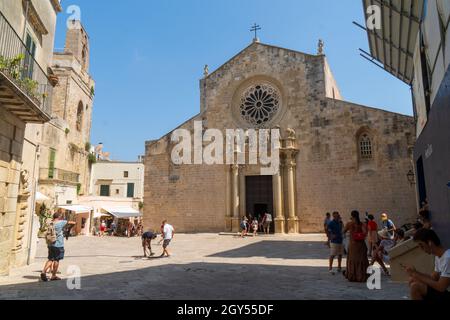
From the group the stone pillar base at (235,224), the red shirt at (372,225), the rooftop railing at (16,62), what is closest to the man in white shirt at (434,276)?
the red shirt at (372,225)

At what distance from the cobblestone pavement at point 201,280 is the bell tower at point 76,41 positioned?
892 inches

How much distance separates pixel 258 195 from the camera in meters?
20.2

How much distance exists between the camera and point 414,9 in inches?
352

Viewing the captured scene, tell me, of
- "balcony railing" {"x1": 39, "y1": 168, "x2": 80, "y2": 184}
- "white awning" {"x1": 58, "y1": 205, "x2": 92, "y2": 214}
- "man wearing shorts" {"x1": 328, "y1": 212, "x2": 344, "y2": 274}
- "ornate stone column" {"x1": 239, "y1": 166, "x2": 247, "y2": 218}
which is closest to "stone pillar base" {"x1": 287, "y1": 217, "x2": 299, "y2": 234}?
"ornate stone column" {"x1": 239, "y1": 166, "x2": 247, "y2": 218}

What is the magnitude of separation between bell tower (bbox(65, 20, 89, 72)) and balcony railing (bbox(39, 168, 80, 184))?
1017cm

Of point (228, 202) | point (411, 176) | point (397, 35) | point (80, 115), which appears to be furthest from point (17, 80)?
point (80, 115)

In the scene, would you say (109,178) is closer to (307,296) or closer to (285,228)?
(285,228)

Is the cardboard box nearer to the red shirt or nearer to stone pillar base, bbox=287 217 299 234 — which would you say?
the red shirt

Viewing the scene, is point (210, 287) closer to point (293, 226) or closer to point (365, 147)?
point (293, 226)

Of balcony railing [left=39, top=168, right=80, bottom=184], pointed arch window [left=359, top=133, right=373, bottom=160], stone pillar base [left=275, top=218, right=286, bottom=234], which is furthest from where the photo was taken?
balcony railing [left=39, top=168, right=80, bottom=184]

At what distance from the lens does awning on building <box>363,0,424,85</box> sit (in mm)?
9290

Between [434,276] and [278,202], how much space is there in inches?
598
